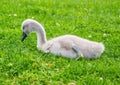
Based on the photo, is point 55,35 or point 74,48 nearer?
point 74,48

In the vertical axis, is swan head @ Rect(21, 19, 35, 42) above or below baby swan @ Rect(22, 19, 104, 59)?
above

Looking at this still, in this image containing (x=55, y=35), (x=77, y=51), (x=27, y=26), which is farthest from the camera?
(x=55, y=35)

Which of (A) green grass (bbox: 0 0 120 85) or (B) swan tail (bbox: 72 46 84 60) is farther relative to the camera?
(B) swan tail (bbox: 72 46 84 60)

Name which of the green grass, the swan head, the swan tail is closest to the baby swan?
the swan tail

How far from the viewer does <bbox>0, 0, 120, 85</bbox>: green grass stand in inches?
229

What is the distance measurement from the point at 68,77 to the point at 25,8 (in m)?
4.82

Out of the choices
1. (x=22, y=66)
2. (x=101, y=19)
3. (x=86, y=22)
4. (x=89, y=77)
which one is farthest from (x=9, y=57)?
(x=101, y=19)

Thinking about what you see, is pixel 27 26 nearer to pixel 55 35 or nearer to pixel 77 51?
pixel 55 35

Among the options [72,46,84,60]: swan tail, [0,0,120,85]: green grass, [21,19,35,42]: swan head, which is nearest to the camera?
[0,0,120,85]: green grass

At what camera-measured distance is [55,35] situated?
8.12m

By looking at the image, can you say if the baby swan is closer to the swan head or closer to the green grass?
the green grass

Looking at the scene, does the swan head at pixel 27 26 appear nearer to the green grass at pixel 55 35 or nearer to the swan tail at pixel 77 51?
the green grass at pixel 55 35

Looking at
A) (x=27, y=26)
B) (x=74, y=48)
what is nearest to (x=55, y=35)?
(x=27, y=26)

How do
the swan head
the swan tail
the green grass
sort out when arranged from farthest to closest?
the swan head, the swan tail, the green grass
